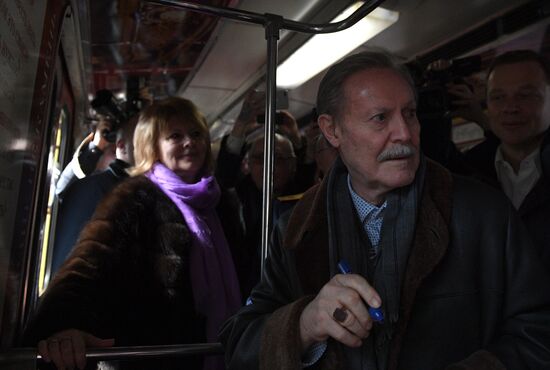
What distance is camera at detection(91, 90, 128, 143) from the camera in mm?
2932

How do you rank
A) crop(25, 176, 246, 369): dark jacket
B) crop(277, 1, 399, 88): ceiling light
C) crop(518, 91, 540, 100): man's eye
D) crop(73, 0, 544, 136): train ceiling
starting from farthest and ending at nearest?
crop(277, 1, 399, 88): ceiling light → crop(73, 0, 544, 136): train ceiling → crop(518, 91, 540, 100): man's eye → crop(25, 176, 246, 369): dark jacket

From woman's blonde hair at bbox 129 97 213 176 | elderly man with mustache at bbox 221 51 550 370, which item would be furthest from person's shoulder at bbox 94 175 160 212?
elderly man with mustache at bbox 221 51 550 370

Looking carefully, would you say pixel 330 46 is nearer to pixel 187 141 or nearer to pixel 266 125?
pixel 187 141

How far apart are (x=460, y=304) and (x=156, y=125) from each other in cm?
140

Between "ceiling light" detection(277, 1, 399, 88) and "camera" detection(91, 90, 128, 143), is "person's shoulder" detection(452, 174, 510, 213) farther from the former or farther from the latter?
"ceiling light" detection(277, 1, 399, 88)

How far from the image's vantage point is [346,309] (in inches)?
37.2

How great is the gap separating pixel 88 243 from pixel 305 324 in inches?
34.7

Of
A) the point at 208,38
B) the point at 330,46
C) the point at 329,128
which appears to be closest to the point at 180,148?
the point at 329,128

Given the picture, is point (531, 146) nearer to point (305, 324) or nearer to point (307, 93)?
point (305, 324)

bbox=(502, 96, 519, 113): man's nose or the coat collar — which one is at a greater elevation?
bbox=(502, 96, 519, 113): man's nose

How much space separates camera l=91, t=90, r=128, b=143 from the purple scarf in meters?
1.11

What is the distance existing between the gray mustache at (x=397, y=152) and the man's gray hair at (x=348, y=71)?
0.20 m

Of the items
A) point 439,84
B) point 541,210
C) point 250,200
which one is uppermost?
point 439,84

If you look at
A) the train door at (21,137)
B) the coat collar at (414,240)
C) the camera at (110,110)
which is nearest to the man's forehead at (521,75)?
the coat collar at (414,240)
